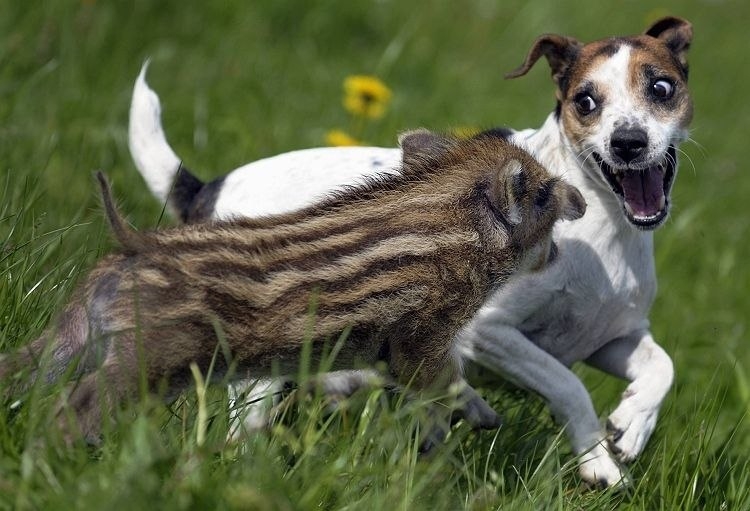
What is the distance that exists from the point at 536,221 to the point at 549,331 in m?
0.94

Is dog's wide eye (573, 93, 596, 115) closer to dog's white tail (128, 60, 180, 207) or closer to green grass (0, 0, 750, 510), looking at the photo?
green grass (0, 0, 750, 510)

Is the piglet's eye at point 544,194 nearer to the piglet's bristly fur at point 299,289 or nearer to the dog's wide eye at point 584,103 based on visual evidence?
the piglet's bristly fur at point 299,289

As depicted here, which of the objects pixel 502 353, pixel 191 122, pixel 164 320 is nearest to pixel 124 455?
pixel 164 320

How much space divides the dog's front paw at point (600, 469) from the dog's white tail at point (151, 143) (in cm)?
225

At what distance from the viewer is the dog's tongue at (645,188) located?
507 cm

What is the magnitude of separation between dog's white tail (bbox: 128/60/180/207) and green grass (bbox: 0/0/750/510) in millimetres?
371

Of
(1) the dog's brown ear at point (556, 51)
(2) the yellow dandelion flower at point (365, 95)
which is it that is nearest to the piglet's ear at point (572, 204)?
(1) the dog's brown ear at point (556, 51)

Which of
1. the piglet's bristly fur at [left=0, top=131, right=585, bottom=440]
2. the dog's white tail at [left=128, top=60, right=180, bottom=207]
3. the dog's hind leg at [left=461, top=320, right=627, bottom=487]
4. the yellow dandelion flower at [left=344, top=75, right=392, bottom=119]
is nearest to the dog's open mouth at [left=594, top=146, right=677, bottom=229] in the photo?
the dog's hind leg at [left=461, top=320, right=627, bottom=487]

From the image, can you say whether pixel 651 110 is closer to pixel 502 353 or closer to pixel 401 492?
pixel 502 353

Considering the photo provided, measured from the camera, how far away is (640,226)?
4992mm

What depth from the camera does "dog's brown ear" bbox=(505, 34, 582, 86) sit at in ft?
17.9

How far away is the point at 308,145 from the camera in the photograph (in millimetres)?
7773

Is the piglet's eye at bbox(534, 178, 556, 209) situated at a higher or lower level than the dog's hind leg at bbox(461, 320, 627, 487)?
higher

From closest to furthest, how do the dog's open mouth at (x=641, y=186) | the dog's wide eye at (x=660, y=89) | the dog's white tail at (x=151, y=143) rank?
the dog's open mouth at (x=641, y=186) < the dog's wide eye at (x=660, y=89) < the dog's white tail at (x=151, y=143)
